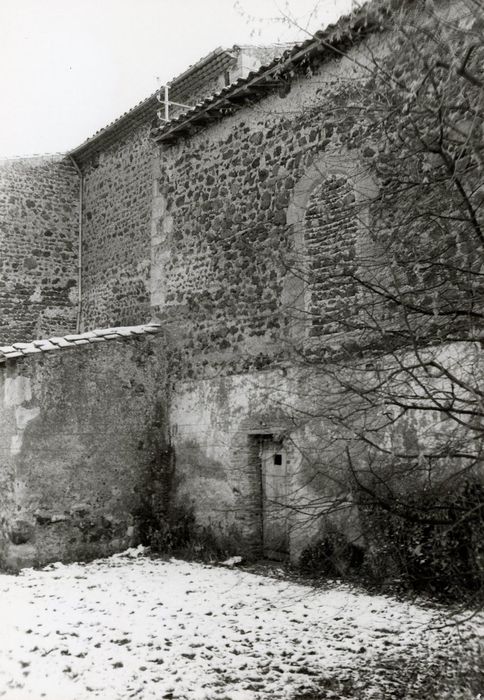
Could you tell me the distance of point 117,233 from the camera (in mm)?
15180

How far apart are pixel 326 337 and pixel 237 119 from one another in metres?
3.40

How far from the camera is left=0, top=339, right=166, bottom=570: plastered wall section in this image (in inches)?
326

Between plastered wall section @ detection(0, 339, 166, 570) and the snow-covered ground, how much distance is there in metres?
0.92

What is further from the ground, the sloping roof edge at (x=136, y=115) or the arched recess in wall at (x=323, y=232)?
the sloping roof edge at (x=136, y=115)

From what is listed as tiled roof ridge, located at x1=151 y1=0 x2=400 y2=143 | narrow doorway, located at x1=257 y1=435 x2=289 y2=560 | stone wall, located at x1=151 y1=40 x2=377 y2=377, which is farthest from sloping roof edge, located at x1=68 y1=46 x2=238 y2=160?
narrow doorway, located at x1=257 y1=435 x2=289 y2=560

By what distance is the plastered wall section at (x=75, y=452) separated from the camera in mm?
8273

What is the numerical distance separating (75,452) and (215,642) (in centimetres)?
381

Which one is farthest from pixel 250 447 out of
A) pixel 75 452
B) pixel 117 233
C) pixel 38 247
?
pixel 38 247

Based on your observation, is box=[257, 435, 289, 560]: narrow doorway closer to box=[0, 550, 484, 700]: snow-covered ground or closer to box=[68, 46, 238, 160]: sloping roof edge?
box=[0, 550, 484, 700]: snow-covered ground

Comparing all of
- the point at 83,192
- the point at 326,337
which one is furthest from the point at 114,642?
the point at 83,192

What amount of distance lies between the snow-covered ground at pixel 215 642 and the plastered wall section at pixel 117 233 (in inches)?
314

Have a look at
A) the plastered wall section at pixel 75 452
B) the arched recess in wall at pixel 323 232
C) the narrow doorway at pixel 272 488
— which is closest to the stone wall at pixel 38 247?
the plastered wall section at pixel 75 452

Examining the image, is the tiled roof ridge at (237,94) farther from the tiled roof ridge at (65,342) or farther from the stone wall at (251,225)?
the tiled roof ridge at (65,342)

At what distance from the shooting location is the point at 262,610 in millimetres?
6309
